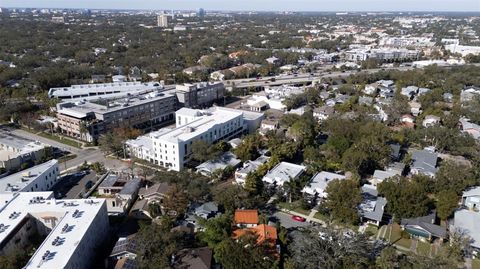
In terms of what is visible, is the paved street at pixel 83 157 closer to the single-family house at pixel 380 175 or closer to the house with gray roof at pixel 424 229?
the single-family house at pixel 380 175

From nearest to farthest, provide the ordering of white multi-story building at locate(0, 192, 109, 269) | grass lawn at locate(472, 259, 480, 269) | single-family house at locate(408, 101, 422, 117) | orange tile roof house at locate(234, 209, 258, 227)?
white multi-story building at locate(0, 192, 109, 269) → grass lawn at locate(472, 259, 480, 269) → orange tile roof house at locate(234, 209, 258, 227) → single-family house at locate(408, 101, 422, 117)

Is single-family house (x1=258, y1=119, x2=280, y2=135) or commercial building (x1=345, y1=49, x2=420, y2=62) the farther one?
commercial building (x1=345, y1=49, x2=420, y2=62)

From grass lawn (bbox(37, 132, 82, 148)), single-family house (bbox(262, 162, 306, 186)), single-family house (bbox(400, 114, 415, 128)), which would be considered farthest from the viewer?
single-family house (bbox(400, 114, 415, 128))

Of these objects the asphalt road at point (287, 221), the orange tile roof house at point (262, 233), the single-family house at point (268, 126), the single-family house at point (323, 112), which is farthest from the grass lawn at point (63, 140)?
the single-family house at point (323, 112)

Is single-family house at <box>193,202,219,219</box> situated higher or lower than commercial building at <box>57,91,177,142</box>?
lower

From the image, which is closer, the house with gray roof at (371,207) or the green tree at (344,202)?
the green tree at (344,202)

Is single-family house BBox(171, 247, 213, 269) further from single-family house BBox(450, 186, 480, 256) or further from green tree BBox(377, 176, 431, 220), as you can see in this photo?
single-family house BBox(450, 186, 480, 256)

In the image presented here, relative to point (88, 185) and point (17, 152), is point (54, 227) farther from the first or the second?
point (17, 152)

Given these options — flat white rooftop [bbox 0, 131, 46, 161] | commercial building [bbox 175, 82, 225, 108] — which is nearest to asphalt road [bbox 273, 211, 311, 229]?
flat white rooftop [bbox 0, 131, 46, 161]
